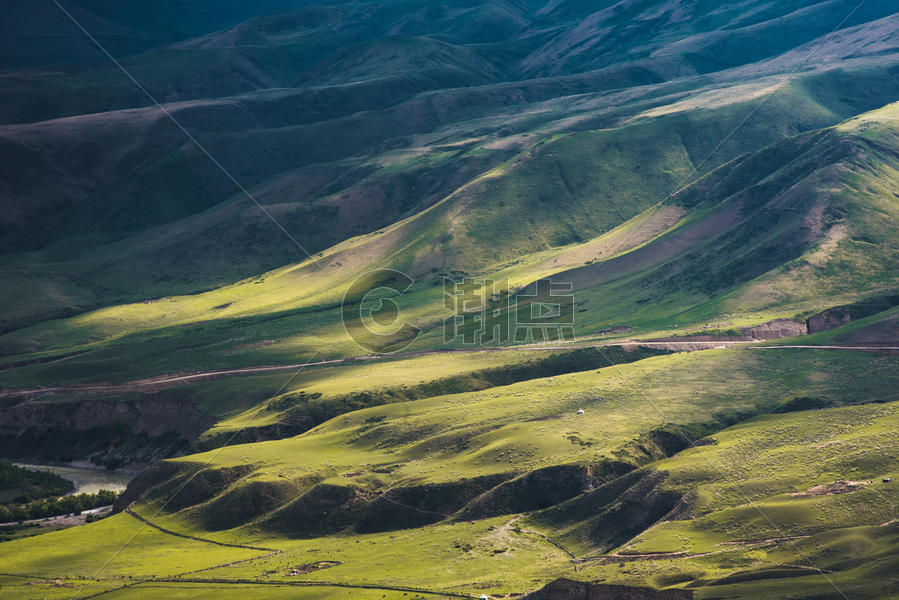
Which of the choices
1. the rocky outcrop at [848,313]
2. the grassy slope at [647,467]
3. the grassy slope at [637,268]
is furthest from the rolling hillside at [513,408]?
the grassy slope at [637,268]

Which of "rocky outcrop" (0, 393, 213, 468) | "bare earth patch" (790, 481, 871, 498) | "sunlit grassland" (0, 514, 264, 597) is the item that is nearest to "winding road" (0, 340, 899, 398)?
"rocky outcrop" (0, 393, 213, 468)

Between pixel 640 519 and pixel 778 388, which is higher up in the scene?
pixel 778 388

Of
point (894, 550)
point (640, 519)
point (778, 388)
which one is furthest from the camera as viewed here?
point (778, 388)

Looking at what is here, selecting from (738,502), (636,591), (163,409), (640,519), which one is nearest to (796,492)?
(738,502)

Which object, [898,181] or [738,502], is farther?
[898,181]

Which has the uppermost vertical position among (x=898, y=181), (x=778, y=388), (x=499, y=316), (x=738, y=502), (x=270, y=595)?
(x=898, y=181)

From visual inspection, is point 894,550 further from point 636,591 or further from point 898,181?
point 898,181

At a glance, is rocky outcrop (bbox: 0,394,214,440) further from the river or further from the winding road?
the river

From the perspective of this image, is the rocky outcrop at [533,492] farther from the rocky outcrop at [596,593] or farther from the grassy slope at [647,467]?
the rocky outcrop at [596,593]

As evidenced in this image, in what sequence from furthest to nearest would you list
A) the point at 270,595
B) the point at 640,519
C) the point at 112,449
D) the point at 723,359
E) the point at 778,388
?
the point at 112,449 < the point at 723,359 < the point at 778,388 < the point at 640,519 < the point at 270,595
